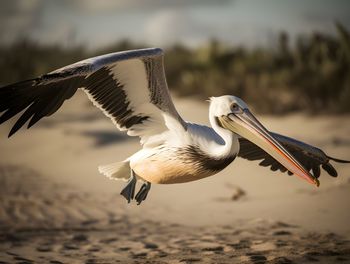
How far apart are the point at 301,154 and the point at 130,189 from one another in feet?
5.37

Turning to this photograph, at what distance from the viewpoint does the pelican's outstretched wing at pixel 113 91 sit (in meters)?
3.24

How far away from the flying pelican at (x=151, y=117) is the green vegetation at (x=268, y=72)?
6.50 m

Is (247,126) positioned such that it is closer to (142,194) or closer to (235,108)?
(235,108)

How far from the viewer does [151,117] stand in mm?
4223

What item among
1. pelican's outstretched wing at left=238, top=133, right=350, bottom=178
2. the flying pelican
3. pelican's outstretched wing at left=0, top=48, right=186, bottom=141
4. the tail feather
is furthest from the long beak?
the tail feather

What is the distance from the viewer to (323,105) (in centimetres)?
1080

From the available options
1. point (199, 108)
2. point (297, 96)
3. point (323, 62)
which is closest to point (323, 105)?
point (297, 96)

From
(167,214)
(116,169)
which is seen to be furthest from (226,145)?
(167,214)

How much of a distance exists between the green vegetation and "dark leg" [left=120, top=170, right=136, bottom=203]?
6.85 meters

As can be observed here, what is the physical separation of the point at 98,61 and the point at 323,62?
30.5ft

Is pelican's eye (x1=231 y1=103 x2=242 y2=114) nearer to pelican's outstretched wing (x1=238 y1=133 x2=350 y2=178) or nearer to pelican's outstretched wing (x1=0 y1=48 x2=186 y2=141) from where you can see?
pelican's outstretched wing (x1=0 y1=48 x2=186 y2=141)

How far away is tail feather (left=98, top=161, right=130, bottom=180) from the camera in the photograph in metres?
4.45

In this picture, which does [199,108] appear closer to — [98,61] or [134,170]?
[134,170]

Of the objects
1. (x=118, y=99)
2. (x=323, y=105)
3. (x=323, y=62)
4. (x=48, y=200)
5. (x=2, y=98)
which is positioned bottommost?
(x=48, y=200)
